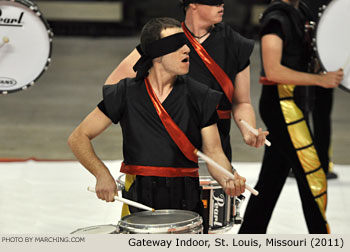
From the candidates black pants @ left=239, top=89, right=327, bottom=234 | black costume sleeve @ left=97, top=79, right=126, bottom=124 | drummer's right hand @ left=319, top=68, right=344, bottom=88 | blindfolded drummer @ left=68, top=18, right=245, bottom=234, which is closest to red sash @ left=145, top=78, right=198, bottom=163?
blindfolded drummer @ left=68, top=18, right=245, bottom=234

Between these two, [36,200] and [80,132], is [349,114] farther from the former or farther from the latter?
[80,132]

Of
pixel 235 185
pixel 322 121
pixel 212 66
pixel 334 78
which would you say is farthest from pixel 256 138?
pixel 322 121

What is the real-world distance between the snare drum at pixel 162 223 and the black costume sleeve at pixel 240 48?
0.93 m

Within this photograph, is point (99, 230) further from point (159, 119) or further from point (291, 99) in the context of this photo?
point (291, 99)

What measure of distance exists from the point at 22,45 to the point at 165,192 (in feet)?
4.79

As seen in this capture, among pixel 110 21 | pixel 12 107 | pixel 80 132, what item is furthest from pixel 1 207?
pixel 110 21

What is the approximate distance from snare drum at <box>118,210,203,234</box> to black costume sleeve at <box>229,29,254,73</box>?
932mm

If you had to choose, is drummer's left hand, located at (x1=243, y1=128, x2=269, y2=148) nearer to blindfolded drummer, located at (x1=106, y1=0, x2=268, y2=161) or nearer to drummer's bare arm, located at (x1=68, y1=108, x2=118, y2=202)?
blindfolded drummer, located at (x1=106, y1=0, x2=268, y2=161)

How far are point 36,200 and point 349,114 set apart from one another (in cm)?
428

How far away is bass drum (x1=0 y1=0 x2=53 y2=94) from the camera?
412cm

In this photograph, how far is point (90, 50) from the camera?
39.0ft

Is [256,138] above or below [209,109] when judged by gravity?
below

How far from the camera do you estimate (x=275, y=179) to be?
4543 mm

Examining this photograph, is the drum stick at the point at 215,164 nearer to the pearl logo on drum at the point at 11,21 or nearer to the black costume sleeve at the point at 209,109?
the black costume sleeve at the point at 209,109
